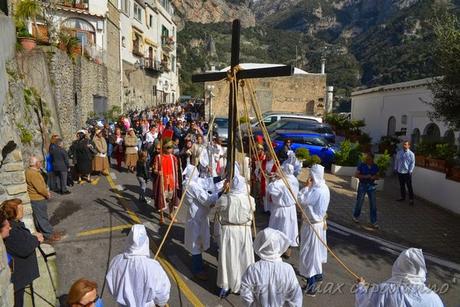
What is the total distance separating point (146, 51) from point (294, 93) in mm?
13879

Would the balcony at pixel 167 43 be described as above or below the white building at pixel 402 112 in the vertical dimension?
above

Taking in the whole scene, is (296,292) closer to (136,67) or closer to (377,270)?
(377,270)

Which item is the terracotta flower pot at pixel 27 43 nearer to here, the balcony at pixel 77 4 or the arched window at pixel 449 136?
the balcony at pixel 77 4

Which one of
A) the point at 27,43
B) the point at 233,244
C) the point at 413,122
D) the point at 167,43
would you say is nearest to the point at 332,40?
the point at 167,43

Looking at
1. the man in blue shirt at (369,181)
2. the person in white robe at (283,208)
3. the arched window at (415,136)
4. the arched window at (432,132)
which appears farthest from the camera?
the arched window at (415,136)

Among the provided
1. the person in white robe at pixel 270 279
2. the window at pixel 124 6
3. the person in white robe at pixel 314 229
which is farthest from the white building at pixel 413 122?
the window at pixel 124 6

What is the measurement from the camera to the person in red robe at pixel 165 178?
8.28 metres

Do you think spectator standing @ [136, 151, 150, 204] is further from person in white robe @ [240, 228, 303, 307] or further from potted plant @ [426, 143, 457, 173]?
potted plant @ [426, 143, 457, 173]

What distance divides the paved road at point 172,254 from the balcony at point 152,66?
1005 inches

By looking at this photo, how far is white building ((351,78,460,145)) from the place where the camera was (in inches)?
611

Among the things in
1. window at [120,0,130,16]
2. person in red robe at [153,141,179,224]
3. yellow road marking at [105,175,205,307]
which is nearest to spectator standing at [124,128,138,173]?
person in red robe at [153,141,179,224]

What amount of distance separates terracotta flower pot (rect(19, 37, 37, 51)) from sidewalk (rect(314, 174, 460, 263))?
10200 mm

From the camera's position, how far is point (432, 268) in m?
6.93

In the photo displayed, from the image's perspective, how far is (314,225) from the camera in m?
6.02
